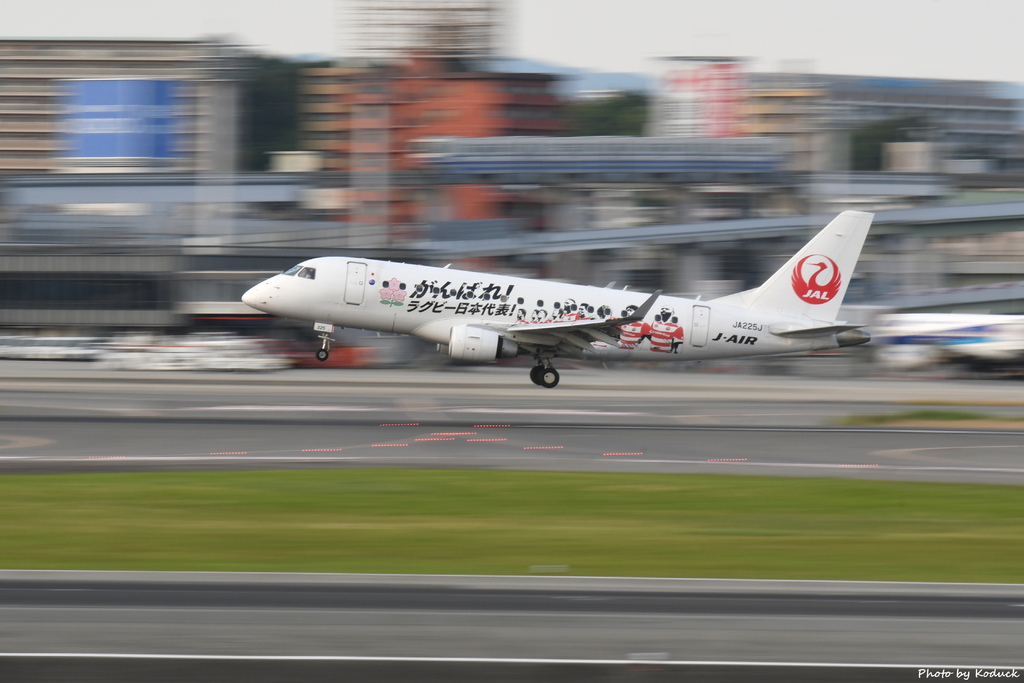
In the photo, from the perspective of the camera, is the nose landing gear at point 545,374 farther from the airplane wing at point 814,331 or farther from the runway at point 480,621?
the runway at point 480,621

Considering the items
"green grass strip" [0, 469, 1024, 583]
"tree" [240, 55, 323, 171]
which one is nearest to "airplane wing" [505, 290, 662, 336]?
"green grass strip" [0, 469, 1024, 583]

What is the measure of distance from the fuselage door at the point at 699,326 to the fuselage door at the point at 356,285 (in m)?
11.0

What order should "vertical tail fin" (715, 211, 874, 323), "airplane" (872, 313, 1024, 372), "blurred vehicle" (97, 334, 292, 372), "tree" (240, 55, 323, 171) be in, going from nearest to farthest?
"vertical tail fin" (715, 211, 874, 323) < "blurred vehicle" (97, 334, 292, 372) < "airplane" (872, 313, 1024, 372) < "tree" (240, 55, 323, 171)

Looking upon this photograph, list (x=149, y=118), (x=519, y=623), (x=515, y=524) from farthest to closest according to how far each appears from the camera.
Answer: (x=149, y=118) → (x=515, y=524) → (x=519, y=623)

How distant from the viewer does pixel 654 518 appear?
15961mm

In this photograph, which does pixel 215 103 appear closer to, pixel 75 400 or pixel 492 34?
pixel 492 34

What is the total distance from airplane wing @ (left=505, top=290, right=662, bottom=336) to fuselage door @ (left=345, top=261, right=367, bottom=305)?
4.73 metres

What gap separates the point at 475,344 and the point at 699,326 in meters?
8.02

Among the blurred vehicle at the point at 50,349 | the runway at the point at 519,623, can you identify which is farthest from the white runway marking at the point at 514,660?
the blurred vehicle at the point at 50,349

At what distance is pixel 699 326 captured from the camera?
122ft

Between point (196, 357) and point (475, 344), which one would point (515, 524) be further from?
point (196, 357)

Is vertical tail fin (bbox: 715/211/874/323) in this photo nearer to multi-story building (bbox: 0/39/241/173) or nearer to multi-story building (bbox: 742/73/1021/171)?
multi-story building (bbox: 0/39/241/173)

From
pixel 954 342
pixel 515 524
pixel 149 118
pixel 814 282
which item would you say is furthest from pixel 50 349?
pixel 954 342

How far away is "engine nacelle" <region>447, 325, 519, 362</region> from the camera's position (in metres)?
34.3
